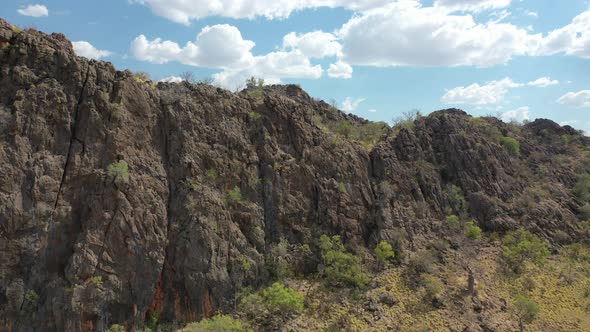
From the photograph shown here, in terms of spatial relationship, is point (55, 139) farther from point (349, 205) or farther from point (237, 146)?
point (349, 205)

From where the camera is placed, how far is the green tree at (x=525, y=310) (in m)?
30.4

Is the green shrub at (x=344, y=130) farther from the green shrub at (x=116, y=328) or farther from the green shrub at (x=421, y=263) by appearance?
the green shrub at (x=116, y=328)

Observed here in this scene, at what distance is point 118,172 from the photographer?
1053 inches

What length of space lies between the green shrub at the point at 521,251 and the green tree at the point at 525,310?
17.9 feet

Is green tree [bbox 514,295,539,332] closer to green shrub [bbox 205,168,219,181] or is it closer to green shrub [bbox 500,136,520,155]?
green shrub [bbox 205,168,219,181]

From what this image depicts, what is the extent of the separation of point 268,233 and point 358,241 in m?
7.62

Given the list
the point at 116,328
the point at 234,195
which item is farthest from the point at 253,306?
the point at 234,195

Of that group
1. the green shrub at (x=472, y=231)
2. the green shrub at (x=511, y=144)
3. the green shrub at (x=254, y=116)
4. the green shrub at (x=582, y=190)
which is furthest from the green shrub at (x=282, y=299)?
the green shrub at (x=582, y=190)

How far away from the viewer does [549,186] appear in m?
48.3

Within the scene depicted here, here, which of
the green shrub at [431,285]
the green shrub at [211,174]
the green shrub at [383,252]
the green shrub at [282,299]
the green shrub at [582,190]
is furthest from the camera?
the green shrub at [582,190]

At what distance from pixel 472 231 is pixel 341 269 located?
14.8m

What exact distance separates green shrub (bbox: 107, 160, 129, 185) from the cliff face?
0.30 ft

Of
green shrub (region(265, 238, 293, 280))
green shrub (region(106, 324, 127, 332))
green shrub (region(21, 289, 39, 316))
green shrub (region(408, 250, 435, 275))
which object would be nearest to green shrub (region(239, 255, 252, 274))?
green shrub (region(265, 238, 293, 280))

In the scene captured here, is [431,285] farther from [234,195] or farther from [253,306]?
[234,195]
